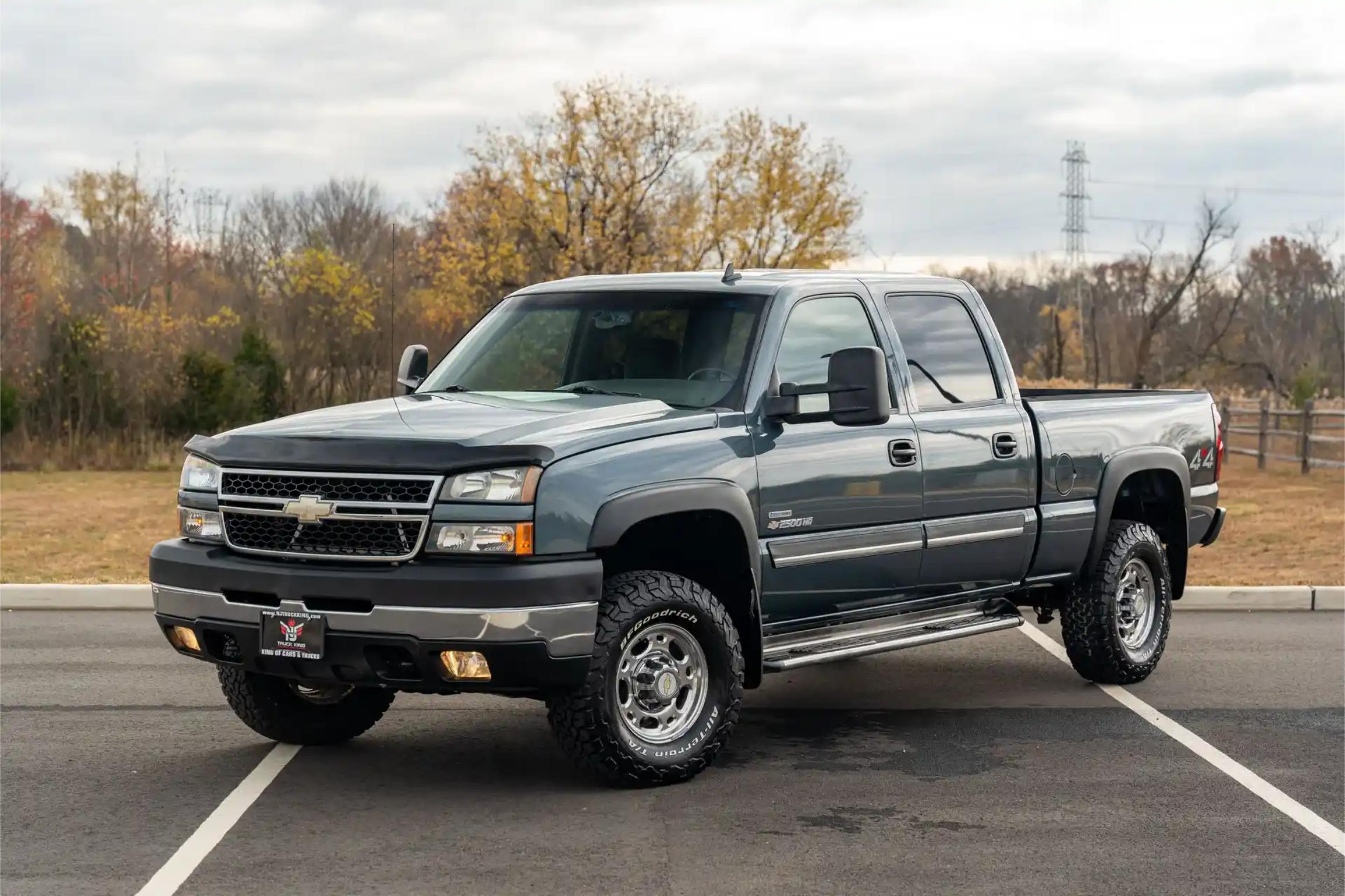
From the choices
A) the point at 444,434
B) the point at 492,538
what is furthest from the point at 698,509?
the point at 444,434

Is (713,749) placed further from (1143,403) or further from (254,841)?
(1143,403)

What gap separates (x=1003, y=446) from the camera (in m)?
8.30

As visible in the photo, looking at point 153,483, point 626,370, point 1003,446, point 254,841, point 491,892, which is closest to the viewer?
point 491,892

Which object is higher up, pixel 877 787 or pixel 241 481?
pixel 241 481

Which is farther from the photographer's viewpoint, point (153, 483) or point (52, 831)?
point (153, 483)

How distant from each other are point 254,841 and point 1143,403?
555 cm

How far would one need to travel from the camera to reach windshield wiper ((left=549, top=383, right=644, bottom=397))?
7.36 meters

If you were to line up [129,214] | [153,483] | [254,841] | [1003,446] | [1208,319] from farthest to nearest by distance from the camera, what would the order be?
[1208,319] → [129,214] → [153,483] → [1003,446] → [254,841]

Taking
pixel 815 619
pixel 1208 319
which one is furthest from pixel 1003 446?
pixel 1208 319

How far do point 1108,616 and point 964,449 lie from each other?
1.63 m

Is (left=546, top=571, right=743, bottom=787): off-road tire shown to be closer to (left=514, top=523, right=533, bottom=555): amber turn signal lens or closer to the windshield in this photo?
(left=514, top=523, right=533, bottom=555): amber turn signal lens

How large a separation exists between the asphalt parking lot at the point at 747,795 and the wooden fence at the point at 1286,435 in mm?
20237

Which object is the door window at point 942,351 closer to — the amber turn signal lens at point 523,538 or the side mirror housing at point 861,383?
the side mirror housing at point 861,383

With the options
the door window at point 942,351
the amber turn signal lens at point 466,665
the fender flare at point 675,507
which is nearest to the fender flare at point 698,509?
the fender flare at point 675,507
